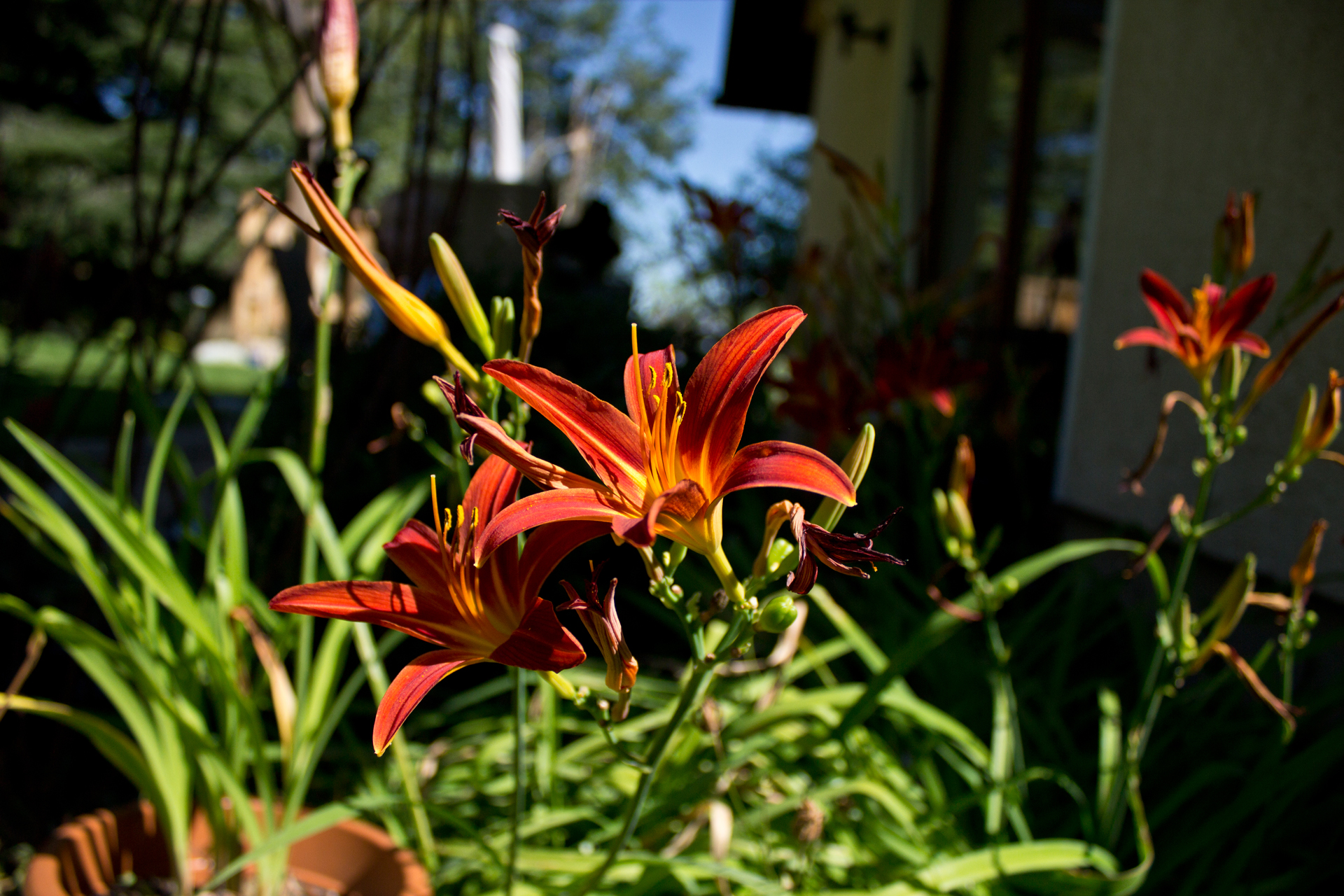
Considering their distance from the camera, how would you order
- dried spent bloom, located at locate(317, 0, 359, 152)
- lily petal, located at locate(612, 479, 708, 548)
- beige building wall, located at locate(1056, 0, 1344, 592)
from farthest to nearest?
beige building wall, located at locate(1056, 0, 1344, 592), dried spent bloom, located at locate(317, 0, 359, 152), lily petal, located at locate(612, 479, 708, 548)

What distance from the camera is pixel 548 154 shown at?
2666 cm

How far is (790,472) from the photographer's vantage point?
509 mm

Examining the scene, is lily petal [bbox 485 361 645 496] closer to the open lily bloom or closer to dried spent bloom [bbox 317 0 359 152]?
the open lily bloom

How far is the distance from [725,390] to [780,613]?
16cm

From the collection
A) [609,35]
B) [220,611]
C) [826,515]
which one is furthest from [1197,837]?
[609,35]

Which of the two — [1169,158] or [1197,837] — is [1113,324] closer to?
[1169,158]

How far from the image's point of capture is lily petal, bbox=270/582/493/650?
1.98 ft

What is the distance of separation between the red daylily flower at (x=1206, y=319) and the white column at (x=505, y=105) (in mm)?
4996

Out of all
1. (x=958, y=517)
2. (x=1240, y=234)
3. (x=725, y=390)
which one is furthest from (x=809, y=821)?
(x=1240, y=234)

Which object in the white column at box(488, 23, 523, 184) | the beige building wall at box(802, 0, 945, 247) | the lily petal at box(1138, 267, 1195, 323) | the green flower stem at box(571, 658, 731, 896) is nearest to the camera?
the green flower stem at box(571, 658, 731, 896)

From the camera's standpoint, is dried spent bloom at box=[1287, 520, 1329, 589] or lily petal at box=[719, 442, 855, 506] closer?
lily petal at box=[719, 442, 855, 506]

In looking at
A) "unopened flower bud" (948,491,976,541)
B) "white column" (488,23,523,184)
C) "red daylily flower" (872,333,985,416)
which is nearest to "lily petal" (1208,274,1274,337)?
"unopened flower bud" (948,491,976,541)

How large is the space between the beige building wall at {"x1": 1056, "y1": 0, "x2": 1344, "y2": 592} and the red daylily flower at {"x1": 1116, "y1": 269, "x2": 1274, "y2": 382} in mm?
1086

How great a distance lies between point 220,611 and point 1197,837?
58.7 inches
